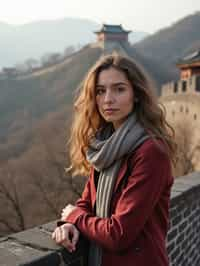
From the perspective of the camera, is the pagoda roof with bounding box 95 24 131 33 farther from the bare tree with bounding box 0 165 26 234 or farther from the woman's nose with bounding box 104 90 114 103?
the woman's nose with bounding box 104 90 114 103

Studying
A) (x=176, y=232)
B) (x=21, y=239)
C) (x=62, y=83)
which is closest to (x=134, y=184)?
(x=21, y=239)

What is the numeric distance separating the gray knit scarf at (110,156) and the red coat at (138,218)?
0.07ft

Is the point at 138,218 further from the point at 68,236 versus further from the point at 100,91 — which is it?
the point at 100,91

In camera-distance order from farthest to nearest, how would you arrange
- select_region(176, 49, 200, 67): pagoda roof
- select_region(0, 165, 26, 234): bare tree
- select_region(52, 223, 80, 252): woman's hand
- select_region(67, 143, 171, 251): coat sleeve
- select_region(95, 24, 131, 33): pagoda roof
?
select_region(95, 24, 131, 33): pagoda roof → select_region(176, 49, 200, 67): pagoda roof → select_region(0, 165, 26, 234): bare tree → select_region(52, 223, 80, 252): woman's hand → select_region(67, 143, 171, 251): coat sleeve

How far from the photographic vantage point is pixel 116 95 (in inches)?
55.1

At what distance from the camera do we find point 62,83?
139ft

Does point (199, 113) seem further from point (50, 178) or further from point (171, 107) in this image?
point (50, 178)

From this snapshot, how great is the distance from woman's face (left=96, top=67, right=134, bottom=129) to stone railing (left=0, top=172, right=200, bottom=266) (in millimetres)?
459

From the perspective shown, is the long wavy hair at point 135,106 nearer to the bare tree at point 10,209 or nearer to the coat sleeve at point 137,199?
the coat sleeve at point 137,199

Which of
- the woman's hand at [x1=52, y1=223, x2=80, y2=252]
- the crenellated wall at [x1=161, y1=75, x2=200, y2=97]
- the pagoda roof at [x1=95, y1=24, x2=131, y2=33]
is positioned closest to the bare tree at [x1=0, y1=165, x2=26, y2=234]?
the crenellated wall at [x1=161, y1=75, x2=200, y2=97]

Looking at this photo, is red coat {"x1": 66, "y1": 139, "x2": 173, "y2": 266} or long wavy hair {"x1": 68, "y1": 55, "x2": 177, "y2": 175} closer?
red coat {"x1": 66, "y1": 139, "x2": 173, "y2": 266}

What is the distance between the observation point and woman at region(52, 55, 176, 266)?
4.08 ft

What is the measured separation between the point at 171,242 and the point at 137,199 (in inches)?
58.7

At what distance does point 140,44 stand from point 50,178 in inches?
2367
